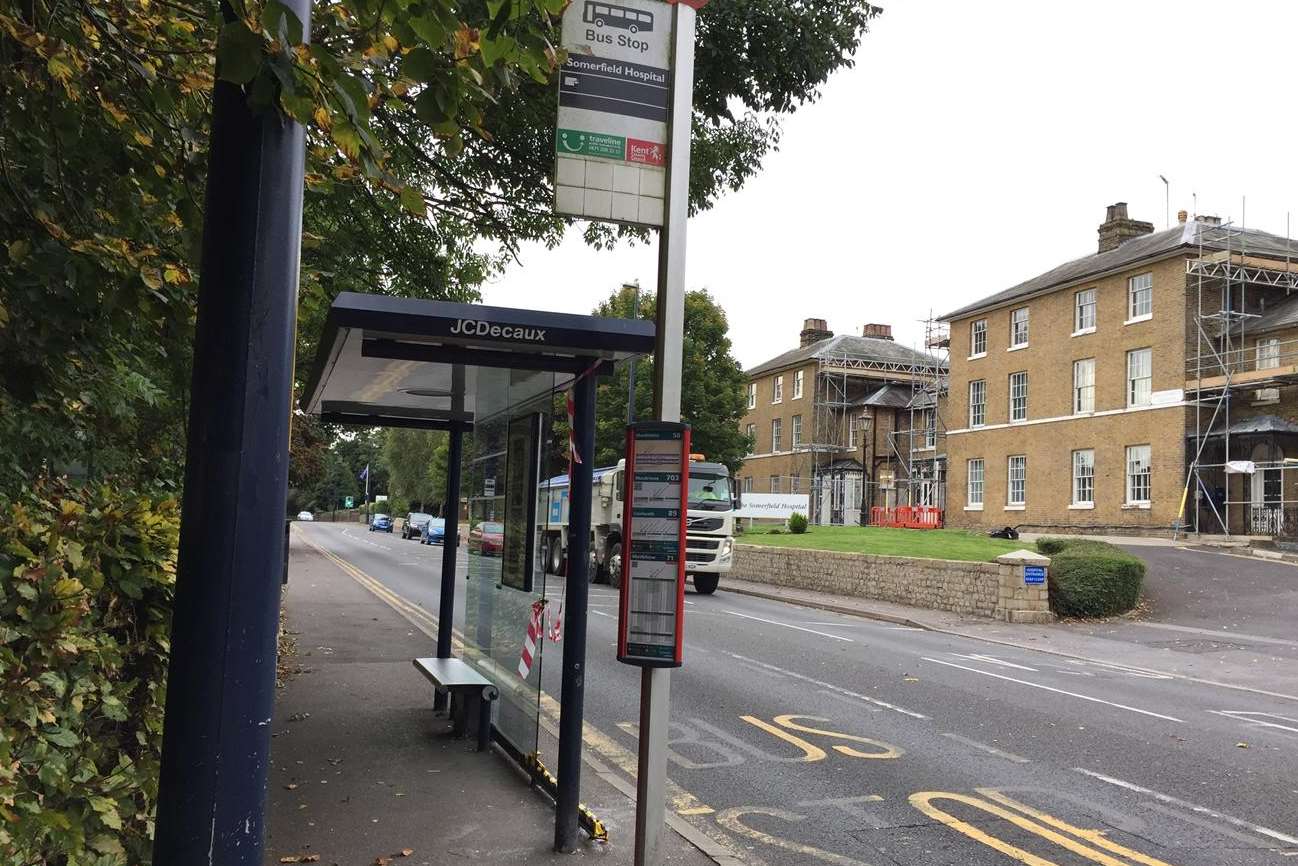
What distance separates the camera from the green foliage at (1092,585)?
19.2 metres

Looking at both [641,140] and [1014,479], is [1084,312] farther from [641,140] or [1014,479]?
[641,140]

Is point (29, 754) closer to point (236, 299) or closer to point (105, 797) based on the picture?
point (105, 797)

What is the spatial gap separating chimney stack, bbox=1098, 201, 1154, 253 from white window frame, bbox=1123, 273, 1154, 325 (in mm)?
4931

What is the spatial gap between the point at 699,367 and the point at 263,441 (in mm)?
41657

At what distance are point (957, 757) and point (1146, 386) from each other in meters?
30.3

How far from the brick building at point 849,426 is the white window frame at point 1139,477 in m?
16.0

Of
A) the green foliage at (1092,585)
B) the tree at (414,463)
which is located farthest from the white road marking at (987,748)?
the tree at (414,463)

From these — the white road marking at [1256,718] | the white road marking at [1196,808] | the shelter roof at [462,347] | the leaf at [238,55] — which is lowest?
the white road marking at [1256,718]

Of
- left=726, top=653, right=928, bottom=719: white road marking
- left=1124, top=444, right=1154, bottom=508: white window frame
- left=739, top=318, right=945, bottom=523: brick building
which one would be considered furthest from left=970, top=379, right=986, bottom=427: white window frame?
left=726, top=653, right=928, bottom=719: white road marking

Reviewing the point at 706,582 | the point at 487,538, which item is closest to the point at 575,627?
the point at 487,538

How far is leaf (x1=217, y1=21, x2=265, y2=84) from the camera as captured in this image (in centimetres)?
240

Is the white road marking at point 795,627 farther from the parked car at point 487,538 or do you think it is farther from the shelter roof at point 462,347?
the shelter roof at point 462,347

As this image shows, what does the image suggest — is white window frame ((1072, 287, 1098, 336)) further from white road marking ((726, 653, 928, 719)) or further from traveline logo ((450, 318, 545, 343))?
traveline logo ((450, 318, 545, 343))

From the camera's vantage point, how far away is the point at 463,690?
278 inches
